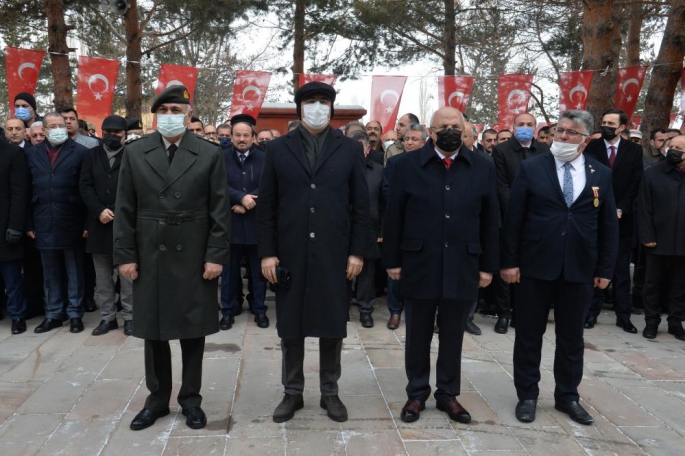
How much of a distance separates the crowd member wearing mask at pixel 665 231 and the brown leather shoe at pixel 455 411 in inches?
125

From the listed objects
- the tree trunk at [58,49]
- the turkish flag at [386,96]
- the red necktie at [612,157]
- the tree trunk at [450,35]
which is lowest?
the red necktie at [612,157]

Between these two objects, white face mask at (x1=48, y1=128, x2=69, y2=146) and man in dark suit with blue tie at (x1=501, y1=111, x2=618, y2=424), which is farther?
white face mask at (x1=48, y1=128, x2=69, y2=146)

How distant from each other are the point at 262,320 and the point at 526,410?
303 centimetres

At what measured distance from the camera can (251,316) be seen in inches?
258

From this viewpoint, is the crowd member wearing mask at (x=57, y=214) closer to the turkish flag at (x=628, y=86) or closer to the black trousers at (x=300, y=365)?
the black trousers at (x=300, y=365)

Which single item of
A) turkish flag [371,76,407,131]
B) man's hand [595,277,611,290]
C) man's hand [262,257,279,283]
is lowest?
man's hand [595,277,611,290]

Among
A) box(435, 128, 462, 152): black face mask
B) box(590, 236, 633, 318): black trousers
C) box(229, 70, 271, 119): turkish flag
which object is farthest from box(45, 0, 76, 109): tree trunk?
box(590, 236, 633, 318): black trousers

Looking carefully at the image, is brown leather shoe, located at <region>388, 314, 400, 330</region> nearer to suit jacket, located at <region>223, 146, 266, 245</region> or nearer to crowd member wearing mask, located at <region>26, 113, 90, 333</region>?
suit jacket, located at <region>223, 146, 266, 245</region>

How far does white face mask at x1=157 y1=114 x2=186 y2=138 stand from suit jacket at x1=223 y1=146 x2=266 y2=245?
2414 millimetres

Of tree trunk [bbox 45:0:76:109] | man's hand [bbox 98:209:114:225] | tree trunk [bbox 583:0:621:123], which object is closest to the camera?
man's hand [bbox 98:209:114:225]

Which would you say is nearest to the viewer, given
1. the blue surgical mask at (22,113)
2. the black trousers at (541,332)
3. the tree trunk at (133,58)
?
the black trousers at (541,332)

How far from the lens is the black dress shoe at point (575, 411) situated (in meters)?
3.82

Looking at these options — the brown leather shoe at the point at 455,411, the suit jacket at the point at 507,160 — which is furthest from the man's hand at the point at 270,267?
the suit jacket at the point at 507,160

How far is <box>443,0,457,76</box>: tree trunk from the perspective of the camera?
52.5 feet
